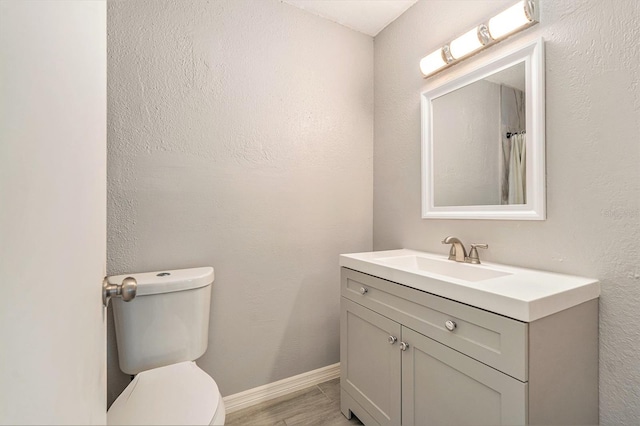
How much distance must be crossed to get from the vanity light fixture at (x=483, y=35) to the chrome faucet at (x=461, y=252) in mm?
943

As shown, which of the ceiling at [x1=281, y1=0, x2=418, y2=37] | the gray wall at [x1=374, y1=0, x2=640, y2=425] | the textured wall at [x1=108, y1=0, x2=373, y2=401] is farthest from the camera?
the ceiling at [x1=281, y1=0, x2=418, y2=37]

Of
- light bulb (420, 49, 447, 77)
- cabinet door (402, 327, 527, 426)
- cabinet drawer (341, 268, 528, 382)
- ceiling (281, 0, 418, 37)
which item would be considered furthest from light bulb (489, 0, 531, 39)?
cabinet door (402, 327, 527, 426)

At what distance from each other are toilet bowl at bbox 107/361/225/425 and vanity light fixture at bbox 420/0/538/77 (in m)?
1.86

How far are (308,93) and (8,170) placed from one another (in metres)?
1.71

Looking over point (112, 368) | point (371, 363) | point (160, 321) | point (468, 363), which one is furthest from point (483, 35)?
point (112, 368)

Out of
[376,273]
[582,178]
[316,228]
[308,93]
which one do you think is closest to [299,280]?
[316,228]

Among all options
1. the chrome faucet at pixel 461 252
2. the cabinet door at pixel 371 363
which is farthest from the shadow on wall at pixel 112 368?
the chrome faucet at pixel 461 252

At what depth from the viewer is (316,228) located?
73.4 inches

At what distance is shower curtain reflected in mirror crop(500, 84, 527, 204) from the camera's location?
1.24 metres

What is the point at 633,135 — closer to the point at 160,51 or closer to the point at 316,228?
the point at 316,228

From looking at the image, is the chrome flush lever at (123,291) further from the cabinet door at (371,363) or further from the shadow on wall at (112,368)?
the cabinet door at (371,363)

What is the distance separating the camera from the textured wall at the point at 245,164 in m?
1.38

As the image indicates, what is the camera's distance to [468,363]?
3.09 ft

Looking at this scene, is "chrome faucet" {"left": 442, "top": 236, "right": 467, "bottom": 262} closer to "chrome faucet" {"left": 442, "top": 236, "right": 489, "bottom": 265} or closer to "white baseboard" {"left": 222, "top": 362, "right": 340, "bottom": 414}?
"chrome faucet" {"left": 442, "top": 236, "right": 489, "bottom": 265}
